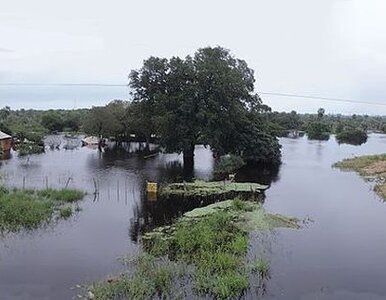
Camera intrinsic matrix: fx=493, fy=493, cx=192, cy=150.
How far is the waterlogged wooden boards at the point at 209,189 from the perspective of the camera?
27.8 meters

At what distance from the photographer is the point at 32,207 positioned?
21.0 m

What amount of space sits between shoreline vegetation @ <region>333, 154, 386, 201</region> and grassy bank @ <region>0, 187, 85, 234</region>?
18.5 metres

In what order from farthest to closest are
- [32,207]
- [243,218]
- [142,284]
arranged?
[243,218] < [32,207] < [142,284]

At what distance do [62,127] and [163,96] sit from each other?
5496cm

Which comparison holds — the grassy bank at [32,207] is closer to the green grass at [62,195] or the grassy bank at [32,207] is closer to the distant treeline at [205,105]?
the green grass at [62,195]

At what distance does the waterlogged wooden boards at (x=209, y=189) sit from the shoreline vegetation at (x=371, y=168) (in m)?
7.69

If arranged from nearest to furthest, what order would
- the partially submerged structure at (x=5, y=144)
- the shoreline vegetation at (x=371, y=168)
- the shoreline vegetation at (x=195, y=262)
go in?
the shoreline vegetation at (x=195, y=262), the shoreline vegetation at (x=371, y=168), the partially submerged structure at (x=5, y=144)

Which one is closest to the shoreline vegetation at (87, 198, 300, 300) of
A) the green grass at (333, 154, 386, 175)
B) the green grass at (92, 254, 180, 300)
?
the green grass at (92, 254, 180, 300)

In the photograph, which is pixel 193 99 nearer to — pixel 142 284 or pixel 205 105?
pixel 205 105

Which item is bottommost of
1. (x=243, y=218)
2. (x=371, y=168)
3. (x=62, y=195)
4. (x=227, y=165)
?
(x=243, y=218)

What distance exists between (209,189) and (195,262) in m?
14.0

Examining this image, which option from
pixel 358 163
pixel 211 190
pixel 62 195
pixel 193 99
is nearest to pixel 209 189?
pixel 211 190

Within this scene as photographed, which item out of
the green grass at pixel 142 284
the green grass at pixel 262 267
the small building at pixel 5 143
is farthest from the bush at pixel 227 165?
the small building at pixel 5 143

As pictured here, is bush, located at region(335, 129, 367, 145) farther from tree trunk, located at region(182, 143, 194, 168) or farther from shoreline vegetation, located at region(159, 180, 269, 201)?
shoreline vegetation, located at region(159, 180, 269, 201)
